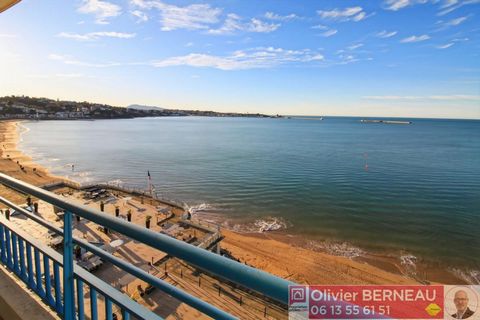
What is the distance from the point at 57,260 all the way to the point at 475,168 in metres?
56.3

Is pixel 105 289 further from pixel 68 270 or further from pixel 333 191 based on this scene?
pixel 333 191

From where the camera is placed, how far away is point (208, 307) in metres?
1.38

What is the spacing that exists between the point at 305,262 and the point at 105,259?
18.1 metres

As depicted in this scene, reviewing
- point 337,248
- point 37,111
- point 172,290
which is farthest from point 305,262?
point 37,111

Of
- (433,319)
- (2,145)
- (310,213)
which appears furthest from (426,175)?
(2,145)

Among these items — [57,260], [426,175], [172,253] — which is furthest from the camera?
[426,175]

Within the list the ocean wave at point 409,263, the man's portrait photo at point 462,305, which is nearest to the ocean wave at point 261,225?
the ocean wave at point 409,263

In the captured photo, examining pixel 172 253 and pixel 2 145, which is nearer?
pixel 172 253

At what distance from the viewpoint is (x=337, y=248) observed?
2038 cm

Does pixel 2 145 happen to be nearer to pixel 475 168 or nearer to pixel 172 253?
pixel 172 253

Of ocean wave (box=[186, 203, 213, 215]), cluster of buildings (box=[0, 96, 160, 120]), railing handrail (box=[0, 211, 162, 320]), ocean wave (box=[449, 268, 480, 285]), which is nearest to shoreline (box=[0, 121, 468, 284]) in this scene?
ocean wave (box=[449, 268, 480, 285])

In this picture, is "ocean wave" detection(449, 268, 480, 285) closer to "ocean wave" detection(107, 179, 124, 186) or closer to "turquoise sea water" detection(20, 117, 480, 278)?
"turquoise sea water" detection(20, 117, 480, 278)

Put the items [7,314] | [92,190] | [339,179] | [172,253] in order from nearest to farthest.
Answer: [172,253] → [7,314] → [92,190] → [339,179]

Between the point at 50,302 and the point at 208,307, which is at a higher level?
the point at 208,307
